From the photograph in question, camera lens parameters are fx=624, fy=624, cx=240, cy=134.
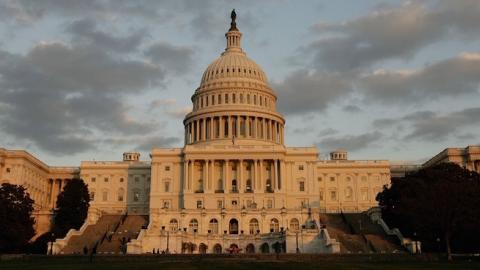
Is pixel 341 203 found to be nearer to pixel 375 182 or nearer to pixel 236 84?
pixel 375 182

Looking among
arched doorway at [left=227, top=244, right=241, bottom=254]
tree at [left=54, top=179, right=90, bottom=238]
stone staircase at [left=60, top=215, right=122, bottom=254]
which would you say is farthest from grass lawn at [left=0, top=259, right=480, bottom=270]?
tree at [left=54, top=179, right=90, bottom=238]

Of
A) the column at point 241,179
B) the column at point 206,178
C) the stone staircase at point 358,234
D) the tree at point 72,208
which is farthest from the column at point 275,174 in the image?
the tree at point 72,208

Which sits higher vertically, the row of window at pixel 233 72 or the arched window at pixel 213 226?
the row of window at pixel 233 72

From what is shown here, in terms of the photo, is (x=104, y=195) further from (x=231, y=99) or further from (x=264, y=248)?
(x=264, y=248)

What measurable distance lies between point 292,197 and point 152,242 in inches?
1559

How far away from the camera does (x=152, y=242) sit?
8488 centimetres

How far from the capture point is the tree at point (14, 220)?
8194 cm

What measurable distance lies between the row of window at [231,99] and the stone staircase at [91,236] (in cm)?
4147

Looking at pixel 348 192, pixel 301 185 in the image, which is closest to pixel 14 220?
pixel 301 185

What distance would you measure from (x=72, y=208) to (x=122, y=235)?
52.8 feet

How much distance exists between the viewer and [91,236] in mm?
91062

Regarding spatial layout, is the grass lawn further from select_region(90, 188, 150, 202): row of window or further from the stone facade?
select_region(90, 188, 150, 202): row of window

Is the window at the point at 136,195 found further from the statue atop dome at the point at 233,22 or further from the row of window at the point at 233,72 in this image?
the statue atop dome at the point at 233,22

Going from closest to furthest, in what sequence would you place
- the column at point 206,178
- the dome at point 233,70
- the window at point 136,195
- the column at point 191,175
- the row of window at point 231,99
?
the column at point 206,178 → the column at point 191,175 → the window at point 136,195 → the row of window at point 231,99 → the dome at point 233,70
